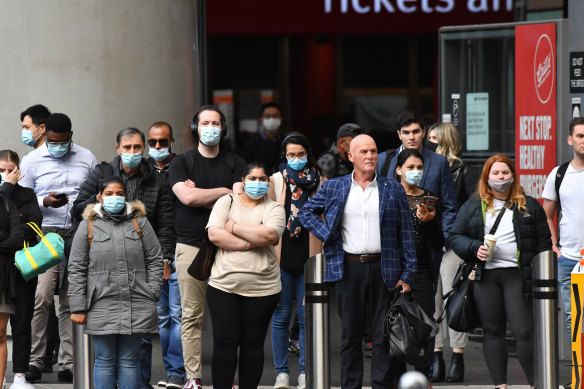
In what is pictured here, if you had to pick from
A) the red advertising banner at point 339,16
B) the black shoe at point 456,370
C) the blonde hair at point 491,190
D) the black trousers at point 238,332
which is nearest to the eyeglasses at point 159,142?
the black trousers at point 238,332

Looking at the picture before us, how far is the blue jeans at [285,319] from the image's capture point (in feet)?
29.9

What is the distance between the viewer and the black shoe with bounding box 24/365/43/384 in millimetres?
9484

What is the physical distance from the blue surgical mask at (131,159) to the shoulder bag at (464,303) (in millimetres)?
2468

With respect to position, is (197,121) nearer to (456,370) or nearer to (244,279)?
(244,279)

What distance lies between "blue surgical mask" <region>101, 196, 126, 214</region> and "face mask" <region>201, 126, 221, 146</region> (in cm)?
104

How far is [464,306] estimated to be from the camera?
8508mm

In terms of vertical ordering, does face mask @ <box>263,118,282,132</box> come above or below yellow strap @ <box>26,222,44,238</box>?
above

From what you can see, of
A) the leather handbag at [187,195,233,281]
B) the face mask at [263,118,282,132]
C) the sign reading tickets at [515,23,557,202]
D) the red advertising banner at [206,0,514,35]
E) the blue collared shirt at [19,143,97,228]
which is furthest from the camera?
the red advertising banner at [206,0,514,35]

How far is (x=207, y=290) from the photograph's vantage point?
8.36m

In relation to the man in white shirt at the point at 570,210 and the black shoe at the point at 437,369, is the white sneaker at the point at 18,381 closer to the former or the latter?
the black shoe at the point at 437,369

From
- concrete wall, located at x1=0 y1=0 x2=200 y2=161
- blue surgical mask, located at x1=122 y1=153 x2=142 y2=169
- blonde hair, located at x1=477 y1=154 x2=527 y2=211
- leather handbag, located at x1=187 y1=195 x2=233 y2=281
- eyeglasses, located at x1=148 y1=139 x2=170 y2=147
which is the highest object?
concrete wall, located at x1=0 y1=0 x2=200 y2=161

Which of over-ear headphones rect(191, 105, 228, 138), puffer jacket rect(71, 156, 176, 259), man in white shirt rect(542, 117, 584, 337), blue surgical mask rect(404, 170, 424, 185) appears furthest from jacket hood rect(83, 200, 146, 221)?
man in white shirt rect(542, 117, 584, 337)

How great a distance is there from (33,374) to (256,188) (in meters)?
2.67

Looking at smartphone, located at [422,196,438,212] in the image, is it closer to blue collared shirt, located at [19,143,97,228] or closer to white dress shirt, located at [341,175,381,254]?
white dress shirt, located at [341,175,381,254]
